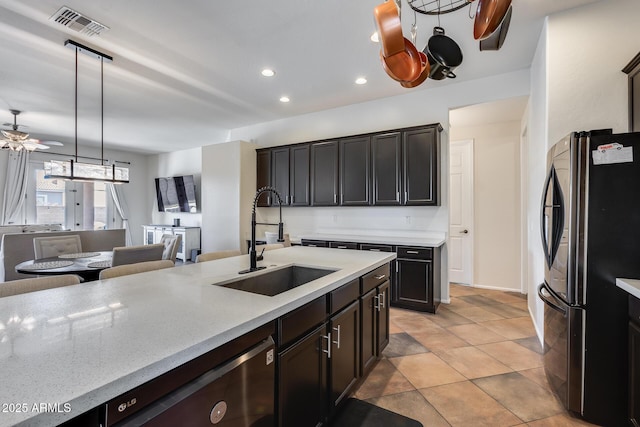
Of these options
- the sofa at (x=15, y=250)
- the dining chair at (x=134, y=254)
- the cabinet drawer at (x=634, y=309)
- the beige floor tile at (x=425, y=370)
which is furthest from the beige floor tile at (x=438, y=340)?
the sofa at (x=15, y=250)

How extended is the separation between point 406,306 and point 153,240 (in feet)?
23.6

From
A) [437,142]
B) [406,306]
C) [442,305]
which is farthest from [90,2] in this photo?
[442,305]

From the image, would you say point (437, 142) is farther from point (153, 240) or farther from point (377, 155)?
point (153, 240)

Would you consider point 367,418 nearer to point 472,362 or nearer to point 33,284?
point 472,362

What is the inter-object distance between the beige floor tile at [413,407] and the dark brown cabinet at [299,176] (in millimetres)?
3185

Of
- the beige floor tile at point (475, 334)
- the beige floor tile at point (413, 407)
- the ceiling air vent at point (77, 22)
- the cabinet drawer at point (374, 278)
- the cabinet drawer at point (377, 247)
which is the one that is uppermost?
the ceiling air vent at point (77, 22)

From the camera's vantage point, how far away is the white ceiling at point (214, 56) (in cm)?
249

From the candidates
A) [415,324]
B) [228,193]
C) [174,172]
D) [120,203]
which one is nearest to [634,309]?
[415,324]

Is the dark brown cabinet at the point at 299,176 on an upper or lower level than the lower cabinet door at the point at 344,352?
upper

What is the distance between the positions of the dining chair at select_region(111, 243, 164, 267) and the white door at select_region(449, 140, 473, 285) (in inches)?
169

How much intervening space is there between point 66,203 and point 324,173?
677cm

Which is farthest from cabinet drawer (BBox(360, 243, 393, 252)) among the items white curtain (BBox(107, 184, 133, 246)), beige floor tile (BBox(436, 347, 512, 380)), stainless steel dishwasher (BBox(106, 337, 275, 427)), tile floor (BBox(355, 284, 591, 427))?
white curtain (BBox(107, 184, 133, 246))

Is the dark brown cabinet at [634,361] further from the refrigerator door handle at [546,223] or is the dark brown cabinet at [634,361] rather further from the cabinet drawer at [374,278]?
the cabinet drawer at [374,278]

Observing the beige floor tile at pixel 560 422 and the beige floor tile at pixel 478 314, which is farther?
the beige floor tile at pixel 478 314
